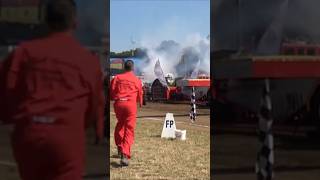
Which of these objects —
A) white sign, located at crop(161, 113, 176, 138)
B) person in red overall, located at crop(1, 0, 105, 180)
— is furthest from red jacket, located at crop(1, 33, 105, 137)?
white sign, located at crop(161, 113, 176, 138)

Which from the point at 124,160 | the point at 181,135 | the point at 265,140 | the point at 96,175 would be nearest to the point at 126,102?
the point at 124,160

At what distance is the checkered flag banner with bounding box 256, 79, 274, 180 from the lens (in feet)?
15.1

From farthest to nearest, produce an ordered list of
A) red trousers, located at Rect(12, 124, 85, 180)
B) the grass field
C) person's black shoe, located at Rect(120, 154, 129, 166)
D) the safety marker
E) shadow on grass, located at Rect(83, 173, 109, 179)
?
the safety marker, person's black shoe, located at Rect(120, 154, 129, 166), the grass field, shadow on grass, located at Rect(83, 173, 109, 179), red trousers, located at Rect(12, 124, 85, 180)

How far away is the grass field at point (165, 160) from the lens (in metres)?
7.04

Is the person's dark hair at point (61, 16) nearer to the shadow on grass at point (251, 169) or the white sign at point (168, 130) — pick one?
the shadow on grass at point (251, 169)

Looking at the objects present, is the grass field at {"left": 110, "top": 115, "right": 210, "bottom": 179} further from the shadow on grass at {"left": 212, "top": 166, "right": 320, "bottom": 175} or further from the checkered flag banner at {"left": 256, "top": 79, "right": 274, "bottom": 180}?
the checkered flag banner at {"left": 256, "top": 79, "right": 274, "bottom": 180}

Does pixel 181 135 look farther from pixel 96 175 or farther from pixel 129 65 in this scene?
pixel 96 175

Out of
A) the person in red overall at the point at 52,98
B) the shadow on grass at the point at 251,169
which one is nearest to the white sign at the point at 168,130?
the shadow on grass at the point at 251,169

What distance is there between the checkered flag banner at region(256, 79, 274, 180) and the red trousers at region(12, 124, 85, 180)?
2.05 m

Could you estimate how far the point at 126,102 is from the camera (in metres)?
7.99

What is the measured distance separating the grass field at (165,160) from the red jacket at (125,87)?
918 mm

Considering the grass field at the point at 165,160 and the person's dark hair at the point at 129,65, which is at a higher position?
the person's dark hair at the point at 129,65

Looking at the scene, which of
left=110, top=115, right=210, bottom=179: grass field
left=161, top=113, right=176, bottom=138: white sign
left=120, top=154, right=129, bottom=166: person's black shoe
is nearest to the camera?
left=110, top=115, right=210, bottom=179: grass field

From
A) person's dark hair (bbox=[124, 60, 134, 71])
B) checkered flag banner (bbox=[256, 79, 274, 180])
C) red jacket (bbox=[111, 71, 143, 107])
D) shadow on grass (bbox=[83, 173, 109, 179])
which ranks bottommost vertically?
shadow on grass (bbox=[83, 173, 109, 179])
